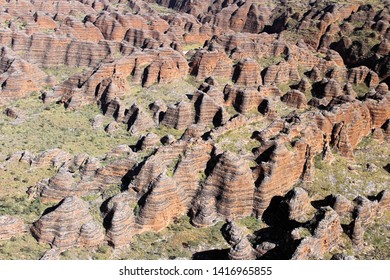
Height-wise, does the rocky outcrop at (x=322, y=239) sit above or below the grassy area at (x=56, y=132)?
above

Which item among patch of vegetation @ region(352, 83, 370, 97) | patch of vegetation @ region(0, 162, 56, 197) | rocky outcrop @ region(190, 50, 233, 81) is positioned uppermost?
patch of vegetation @ region(352, 83, 370, 97)

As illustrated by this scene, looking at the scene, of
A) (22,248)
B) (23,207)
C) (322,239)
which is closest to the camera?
(322,239)

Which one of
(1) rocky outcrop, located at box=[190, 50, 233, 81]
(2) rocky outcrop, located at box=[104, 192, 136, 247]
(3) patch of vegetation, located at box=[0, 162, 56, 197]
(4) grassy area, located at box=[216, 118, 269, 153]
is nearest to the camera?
(2) rocky outcrop, located at box=[104, 192, 136, 247]

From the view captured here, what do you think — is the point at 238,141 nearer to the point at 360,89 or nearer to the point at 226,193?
the point at 226,193

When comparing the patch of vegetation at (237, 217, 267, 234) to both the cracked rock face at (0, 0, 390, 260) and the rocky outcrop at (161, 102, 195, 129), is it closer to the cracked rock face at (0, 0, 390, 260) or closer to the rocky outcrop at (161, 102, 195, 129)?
the cracked rock face at (0, 0, 390, 260)

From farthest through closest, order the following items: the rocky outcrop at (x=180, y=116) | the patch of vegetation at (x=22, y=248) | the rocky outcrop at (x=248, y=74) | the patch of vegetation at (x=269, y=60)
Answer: the patch of vegetation at (x=269, y=60), the rocky outcrop at (x=248, y=74), the rocky outcrop at (x=180, y=116), the patch of vegetation at (x=22, y=248)

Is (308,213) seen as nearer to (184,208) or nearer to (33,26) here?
(184,208)

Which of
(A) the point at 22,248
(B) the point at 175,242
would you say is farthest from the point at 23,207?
(B) the point at 175,242

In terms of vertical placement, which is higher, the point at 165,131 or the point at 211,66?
the point at 211,66

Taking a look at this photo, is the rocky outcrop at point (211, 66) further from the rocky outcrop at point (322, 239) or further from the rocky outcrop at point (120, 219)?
the rocky outcrop at point (322, 239)

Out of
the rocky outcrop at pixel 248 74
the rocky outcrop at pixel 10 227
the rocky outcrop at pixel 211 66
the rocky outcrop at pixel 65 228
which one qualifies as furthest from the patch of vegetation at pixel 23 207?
the rocky outcrop at pixel 248 74

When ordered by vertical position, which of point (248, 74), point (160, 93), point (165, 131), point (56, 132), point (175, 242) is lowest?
point (56, 132)

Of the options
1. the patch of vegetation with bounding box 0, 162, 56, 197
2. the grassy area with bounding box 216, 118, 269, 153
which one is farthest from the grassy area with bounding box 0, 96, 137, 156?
the grassy area with bounding box 216, 118, 269, 153
